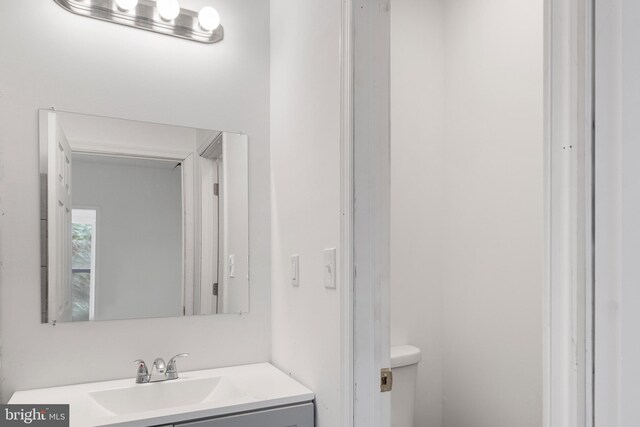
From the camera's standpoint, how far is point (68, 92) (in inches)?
65.5

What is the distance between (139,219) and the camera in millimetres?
1752

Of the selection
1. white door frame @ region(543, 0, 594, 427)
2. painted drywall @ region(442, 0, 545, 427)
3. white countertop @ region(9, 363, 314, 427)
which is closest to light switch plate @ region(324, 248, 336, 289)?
white countertop @ region(9, 363, 314, 427)

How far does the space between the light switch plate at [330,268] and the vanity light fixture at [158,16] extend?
108cm

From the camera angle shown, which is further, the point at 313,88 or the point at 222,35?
the point at 222,35

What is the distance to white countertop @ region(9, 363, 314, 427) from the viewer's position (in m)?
1.31

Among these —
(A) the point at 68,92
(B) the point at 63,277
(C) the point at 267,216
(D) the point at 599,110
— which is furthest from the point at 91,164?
(D) the point at 599,110

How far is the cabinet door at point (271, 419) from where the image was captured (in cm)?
136

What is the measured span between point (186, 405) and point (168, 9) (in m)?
1.45

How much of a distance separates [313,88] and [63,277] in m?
1.09

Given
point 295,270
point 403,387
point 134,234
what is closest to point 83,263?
point 134,234

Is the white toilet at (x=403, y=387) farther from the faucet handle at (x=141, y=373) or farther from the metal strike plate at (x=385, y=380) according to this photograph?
the faucet handle at (x=141, y=373)

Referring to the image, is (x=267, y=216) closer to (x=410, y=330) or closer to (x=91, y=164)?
(x=91, y=164)

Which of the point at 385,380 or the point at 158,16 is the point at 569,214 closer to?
the point at 385,380

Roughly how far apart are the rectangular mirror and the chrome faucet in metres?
0.18
